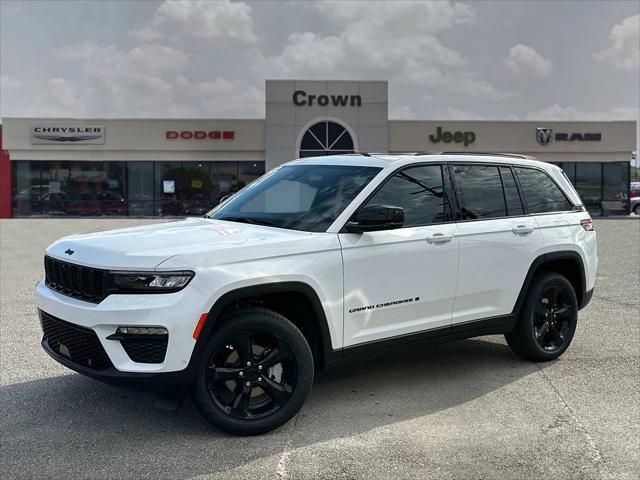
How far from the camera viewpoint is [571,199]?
6.32 metres

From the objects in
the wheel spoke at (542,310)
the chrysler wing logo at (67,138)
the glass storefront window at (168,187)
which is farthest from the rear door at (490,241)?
the chrysler wing logo at (67,138)

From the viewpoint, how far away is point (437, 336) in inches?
198

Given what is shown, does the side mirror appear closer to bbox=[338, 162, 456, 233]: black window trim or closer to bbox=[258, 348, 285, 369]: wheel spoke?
bbox=[338, 162, 456, 233]: black window trim

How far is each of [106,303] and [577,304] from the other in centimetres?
451

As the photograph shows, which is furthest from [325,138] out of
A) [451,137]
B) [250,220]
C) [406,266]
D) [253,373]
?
[253,373]

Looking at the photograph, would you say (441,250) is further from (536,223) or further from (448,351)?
(448,351)

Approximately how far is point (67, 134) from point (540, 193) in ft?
119

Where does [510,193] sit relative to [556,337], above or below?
above

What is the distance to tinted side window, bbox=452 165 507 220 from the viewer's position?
5.35 m

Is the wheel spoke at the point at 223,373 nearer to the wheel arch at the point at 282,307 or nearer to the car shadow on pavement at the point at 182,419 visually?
the wheel arch at the point at 282,307

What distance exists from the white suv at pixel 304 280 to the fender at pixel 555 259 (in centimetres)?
3

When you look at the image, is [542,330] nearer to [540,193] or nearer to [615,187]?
[540,193]

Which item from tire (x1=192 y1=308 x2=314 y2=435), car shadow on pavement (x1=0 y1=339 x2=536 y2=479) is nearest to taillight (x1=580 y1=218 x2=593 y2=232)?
car shadow on pavement (x1=0 y1=339 x2=536 y2=479)

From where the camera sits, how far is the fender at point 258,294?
3.86 meters
